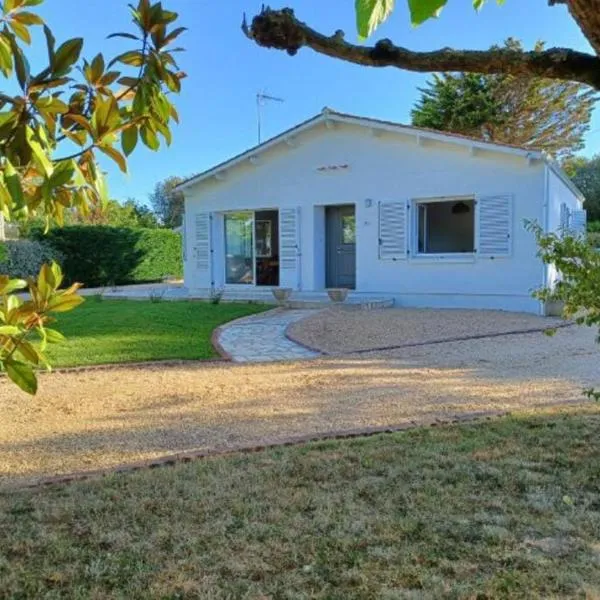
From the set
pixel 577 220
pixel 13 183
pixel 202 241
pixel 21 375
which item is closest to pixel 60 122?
pixel 13 183

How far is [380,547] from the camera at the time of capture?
2.94 meters

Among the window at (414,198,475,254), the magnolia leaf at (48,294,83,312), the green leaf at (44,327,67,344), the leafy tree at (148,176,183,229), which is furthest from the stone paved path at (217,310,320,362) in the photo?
→ the leafy tree at (148,176,183,229)

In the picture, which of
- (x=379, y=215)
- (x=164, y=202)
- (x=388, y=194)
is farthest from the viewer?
(x=164, y=202)

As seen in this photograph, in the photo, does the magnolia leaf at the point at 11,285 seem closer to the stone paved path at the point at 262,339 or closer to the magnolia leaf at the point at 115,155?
the magnolia leaf at the point at 115,155

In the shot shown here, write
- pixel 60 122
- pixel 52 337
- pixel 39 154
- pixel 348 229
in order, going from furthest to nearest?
pixel 348 229
pixel 52 337
pixel 60 122
pixel 39 154

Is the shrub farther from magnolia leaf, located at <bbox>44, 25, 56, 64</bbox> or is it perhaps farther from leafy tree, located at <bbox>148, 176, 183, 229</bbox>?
leafy tree, located at <bbox>148, 176, 183, 229</bbox>

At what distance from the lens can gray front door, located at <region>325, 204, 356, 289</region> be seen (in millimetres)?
15898

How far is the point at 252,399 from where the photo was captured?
643 centimetres

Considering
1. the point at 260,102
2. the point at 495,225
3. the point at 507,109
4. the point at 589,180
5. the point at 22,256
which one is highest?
the point at 507,109

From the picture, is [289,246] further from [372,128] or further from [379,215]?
[372,128]

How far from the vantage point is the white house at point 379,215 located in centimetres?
1291

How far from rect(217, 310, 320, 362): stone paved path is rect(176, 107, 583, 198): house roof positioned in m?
4.88

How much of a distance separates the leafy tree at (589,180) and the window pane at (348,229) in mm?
21773

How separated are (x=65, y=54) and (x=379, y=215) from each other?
13414mm
